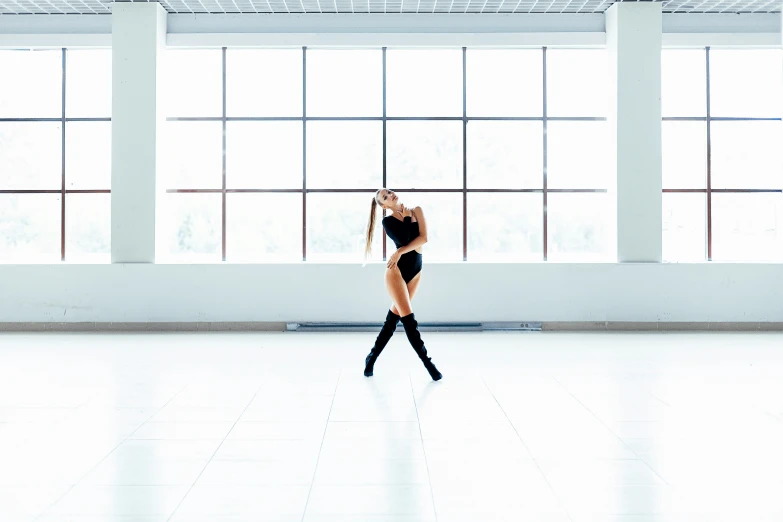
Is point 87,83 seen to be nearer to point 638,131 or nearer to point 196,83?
point 196,83

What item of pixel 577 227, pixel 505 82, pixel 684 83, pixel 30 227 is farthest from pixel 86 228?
pixel 684 83

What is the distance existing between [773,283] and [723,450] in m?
5.33

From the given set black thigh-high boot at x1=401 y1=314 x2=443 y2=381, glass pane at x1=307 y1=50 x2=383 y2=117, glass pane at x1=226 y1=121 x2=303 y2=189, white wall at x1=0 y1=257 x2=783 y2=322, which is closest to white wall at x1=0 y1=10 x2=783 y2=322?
white wall at x1=0 y1=257 x2=783 y2=322

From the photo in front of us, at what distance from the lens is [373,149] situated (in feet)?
25.5

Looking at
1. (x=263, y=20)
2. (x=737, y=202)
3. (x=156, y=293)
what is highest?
(x=263, y=20)

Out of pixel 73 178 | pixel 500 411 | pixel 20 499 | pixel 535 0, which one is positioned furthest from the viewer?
pixel 73 178

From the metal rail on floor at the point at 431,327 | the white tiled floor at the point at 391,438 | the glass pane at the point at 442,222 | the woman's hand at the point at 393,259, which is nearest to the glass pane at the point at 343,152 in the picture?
the glass pane at the point at 442,222

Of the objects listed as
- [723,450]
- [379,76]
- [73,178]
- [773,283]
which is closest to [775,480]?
[723,450]

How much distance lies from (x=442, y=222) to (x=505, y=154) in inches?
42.5

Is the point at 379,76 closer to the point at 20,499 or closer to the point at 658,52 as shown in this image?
the point at 658,52

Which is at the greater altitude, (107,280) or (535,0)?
(535,0)

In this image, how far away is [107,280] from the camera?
24.4 ft

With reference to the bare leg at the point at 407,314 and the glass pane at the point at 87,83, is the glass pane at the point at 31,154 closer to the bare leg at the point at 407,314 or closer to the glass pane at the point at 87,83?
the glass pane at the point at 87,83

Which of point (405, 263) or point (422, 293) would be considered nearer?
point (405, 263)
